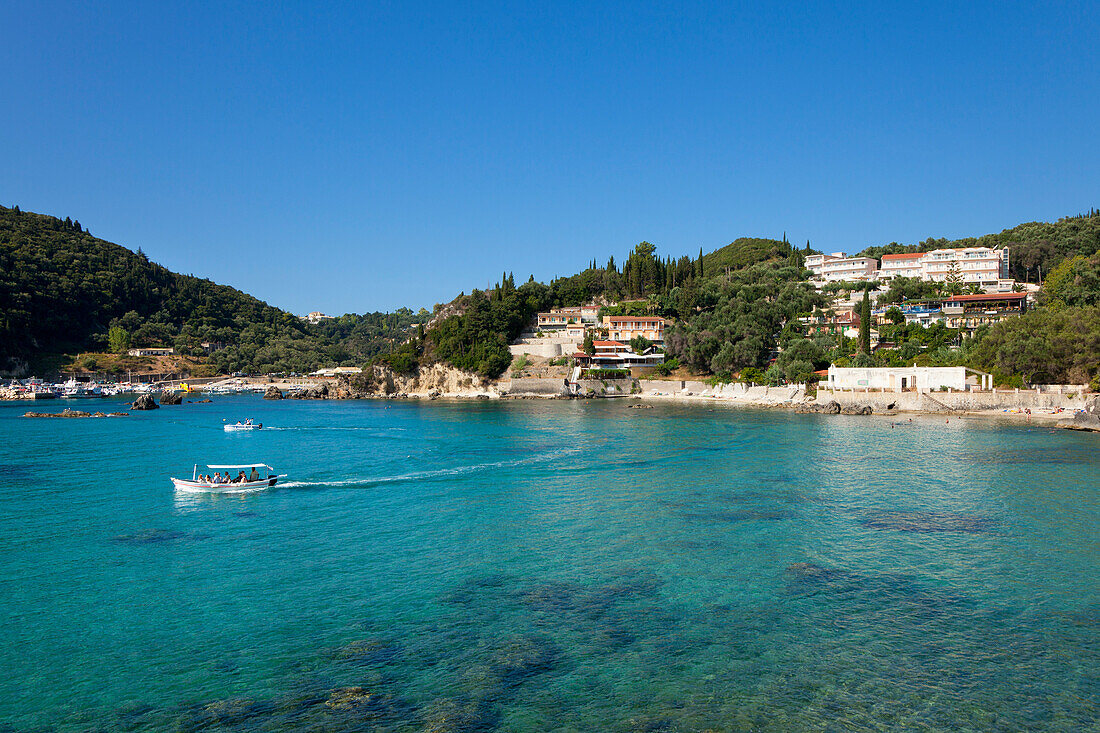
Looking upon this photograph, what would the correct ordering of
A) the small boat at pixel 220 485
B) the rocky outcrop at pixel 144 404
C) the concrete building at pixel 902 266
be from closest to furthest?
the small boat at pixel 220 485, the rocky outcrop at pixel 144 404, the concrete building at pixel 902 266

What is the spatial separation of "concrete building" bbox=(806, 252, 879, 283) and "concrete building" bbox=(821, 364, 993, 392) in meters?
48.2

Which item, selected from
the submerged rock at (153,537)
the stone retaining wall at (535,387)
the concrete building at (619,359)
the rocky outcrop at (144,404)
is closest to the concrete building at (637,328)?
the concrete building at (619,359)

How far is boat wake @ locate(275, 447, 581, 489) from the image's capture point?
30.0 m

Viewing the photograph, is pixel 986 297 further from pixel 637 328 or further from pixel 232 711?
pixel 232 711

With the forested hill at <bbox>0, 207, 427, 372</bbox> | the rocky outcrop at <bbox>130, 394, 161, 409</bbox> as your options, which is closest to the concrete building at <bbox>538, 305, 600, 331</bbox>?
the rocky outcrop at <bbox>130, 394, 161, 409</bbox>

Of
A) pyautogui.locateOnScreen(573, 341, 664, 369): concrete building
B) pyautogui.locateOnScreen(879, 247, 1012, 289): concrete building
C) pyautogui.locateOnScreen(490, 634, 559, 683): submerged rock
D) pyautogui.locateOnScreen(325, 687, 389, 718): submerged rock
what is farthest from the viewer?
pyautogui.locateOnScreen(879, 247, 1012, 289): concrete building

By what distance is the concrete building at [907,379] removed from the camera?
187ft

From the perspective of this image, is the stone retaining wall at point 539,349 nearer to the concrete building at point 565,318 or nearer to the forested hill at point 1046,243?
the concrete building at point 565,318

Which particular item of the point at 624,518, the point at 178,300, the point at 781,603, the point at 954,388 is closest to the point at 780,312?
the point at 954,388

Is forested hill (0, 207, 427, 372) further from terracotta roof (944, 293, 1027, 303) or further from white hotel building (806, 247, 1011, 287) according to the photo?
terracotta roof (944, 293, 1027, 303)

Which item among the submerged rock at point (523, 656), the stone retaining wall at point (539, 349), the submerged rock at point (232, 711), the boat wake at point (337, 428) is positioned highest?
the stone retaining wall at point (539, 349)

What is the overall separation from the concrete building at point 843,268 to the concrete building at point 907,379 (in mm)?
48192

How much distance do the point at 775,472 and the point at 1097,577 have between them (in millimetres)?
15106

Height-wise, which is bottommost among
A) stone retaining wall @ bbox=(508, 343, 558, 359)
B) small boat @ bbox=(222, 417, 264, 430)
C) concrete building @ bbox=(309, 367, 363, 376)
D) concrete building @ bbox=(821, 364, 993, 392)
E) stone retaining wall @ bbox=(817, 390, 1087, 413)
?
small boat @ bbox=(222, 417, 264, 430)
